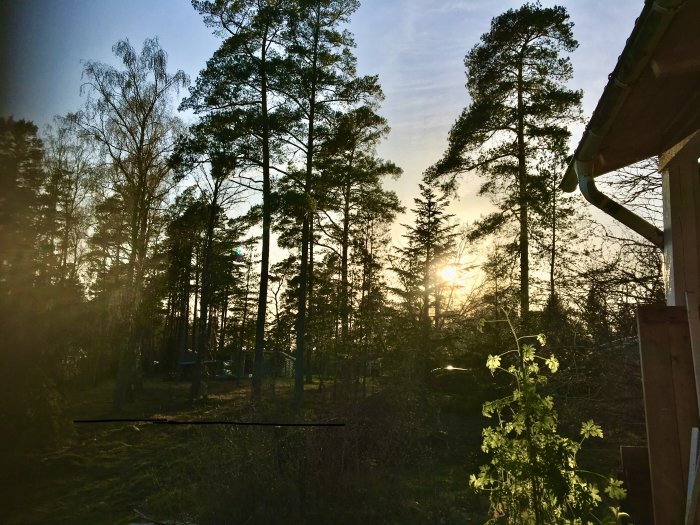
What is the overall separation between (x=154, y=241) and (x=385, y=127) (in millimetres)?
10625

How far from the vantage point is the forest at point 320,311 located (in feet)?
20.2

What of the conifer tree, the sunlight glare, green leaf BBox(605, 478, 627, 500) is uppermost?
the conifer tree

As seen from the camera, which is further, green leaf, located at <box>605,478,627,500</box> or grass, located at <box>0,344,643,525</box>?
grass, located at <box>0,344,643,525</box>

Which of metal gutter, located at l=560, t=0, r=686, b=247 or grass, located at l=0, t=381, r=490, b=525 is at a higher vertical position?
metal gutter, located at l=560, t=0, r=686, b=247

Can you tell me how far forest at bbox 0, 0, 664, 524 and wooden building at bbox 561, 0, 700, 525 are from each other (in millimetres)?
271

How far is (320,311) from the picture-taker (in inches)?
712

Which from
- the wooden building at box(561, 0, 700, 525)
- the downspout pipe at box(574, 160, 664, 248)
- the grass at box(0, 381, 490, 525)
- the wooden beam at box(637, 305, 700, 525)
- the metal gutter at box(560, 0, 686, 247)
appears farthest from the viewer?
the grass at box(0, 381, 490, 525)

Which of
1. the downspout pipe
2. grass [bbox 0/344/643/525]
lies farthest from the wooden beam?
grass [bbox 0/344/643/525]

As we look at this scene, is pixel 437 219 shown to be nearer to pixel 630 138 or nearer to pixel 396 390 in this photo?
pixel 396 390

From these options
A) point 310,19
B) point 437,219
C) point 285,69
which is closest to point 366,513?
point 285,69

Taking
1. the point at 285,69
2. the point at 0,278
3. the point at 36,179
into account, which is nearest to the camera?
the point at 0,278

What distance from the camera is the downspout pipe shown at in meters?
2.95

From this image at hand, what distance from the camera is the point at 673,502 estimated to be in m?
2.38

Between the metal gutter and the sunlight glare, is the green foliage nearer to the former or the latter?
the metal gutter
